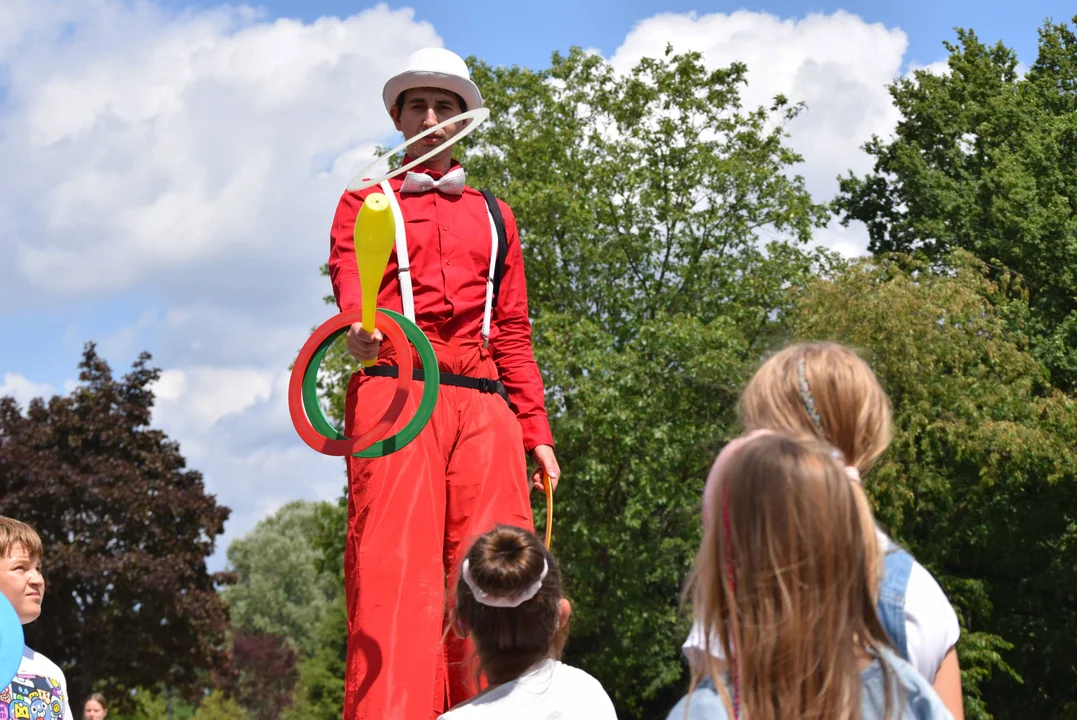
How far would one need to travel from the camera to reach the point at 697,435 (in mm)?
19328

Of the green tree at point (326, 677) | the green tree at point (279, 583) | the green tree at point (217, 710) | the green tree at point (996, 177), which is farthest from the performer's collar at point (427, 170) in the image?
the green tree at point (279, 583)

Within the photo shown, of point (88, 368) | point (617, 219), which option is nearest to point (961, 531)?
point (617, 219)

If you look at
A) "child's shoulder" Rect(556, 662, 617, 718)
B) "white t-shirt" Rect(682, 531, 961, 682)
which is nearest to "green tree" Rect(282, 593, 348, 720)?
"child's shoulder" Rect(556, 662, 617, 718)

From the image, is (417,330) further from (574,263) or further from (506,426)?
(574,263)

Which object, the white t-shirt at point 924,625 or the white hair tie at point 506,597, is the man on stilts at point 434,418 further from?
the white t-shirt at point 924,625

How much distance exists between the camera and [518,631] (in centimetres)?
298

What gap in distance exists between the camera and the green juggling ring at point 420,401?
3.89m

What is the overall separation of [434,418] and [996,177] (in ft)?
65.0

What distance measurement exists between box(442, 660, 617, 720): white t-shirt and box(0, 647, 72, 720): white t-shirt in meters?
1.72

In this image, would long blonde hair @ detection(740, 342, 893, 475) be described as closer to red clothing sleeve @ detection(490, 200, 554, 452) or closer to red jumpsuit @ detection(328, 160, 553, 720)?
red jumpsuit @ detection(328, 160, 553, 720)

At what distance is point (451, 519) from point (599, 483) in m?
15.9

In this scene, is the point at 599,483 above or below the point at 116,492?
below

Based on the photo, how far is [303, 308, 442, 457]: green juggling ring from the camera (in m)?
3.89

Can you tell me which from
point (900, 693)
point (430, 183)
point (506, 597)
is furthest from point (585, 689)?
point (430, 183)
